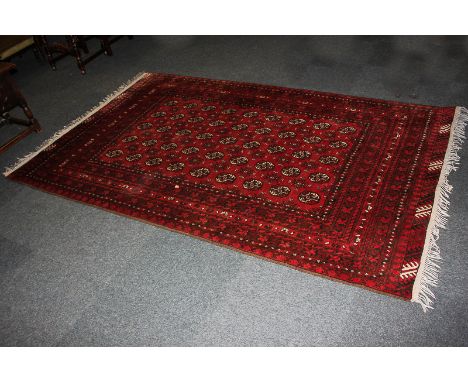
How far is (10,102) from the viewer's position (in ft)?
10.4

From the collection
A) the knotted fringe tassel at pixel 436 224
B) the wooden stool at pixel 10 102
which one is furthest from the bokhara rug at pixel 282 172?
the wooden stool at pixel 10 102

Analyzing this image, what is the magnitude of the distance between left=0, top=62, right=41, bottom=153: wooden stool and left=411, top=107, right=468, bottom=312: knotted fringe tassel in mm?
3433

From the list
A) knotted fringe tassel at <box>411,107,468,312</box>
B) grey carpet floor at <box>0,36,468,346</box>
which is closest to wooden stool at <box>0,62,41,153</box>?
grey carpet floor at <box>0,36,468,346</box>

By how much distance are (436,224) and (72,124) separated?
3.24 m

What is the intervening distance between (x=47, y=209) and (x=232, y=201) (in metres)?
1.38

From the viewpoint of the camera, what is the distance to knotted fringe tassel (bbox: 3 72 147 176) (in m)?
3.05

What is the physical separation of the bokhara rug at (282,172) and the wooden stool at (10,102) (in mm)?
306

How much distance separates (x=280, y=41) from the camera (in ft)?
15.1

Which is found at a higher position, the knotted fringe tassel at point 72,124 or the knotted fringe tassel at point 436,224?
the knotted fringe tassel at point 72,124

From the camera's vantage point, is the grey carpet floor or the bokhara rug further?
the bokhara rug

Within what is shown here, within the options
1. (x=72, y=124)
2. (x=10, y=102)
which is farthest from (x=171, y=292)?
(x=10, y=102)

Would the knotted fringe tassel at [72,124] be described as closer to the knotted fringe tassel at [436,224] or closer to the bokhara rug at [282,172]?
the bokhara rug at [282,172]

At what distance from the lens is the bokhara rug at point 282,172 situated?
2.03 meters

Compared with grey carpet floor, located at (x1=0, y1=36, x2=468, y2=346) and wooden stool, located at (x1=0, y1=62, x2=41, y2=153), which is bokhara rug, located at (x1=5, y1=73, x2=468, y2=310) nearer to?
grey carpet floor, located at (x1=0, y1=36, x2=468, y2=346)
